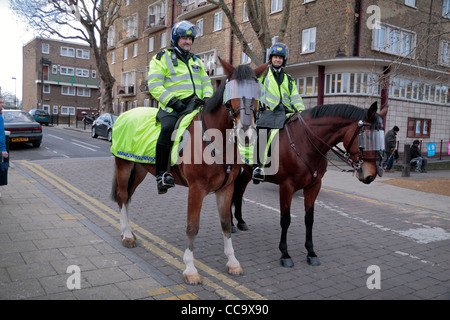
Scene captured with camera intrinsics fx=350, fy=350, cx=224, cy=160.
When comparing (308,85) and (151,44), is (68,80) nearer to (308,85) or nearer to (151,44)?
(151,44)

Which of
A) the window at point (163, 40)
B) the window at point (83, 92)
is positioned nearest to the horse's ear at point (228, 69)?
the window at point (163, 40)

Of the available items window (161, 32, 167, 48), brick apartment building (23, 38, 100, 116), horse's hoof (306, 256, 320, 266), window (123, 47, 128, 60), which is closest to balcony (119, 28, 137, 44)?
window (123, 47, 128, 60)

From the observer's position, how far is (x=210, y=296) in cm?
378

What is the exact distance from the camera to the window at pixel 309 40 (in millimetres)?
20938

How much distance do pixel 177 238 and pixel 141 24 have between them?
133 feet

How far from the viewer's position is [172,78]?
4.58 meters

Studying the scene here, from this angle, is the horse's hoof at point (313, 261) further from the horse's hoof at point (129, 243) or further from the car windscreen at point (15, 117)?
the car windscreen at point (15, 117)

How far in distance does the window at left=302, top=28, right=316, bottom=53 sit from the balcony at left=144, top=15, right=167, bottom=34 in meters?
19.1

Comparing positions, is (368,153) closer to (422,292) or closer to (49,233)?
(422,292)

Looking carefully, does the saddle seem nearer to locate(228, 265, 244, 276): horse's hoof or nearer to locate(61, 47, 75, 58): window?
locate(228, 265, 244, 276): horse's hoof

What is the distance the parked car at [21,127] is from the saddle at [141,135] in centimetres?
1317

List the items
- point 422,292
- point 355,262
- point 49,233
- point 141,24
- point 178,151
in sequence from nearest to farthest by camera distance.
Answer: point 422,292 → point 178,151 → point 355,262 → point 49,233 → point 141,24
